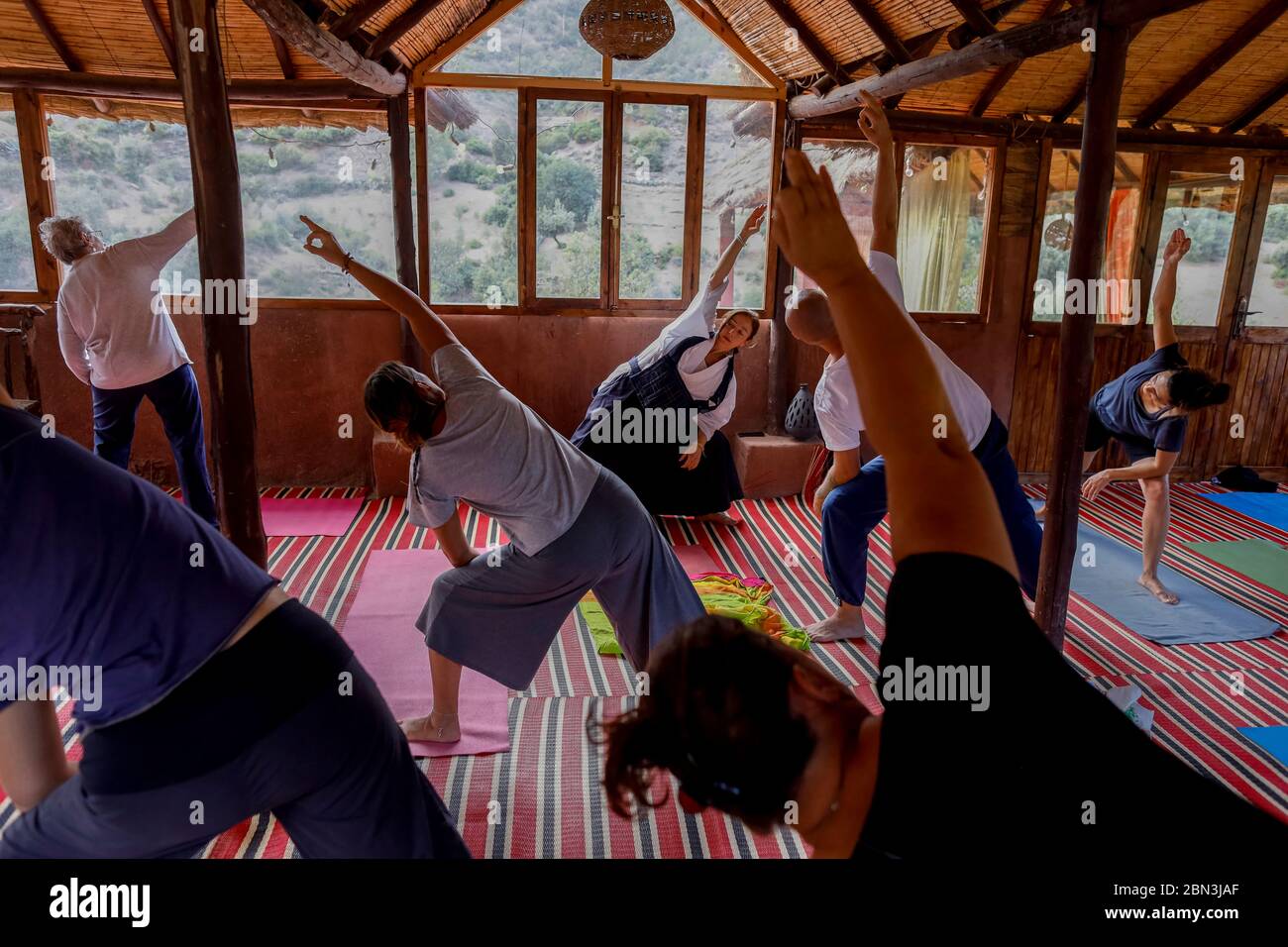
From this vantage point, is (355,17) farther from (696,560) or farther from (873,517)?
(873,517)

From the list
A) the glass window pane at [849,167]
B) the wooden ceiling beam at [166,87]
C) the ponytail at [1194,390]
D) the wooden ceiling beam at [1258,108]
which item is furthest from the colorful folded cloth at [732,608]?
the wooden ceiling beam at [1258,108]

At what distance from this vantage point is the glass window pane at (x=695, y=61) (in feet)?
20.5

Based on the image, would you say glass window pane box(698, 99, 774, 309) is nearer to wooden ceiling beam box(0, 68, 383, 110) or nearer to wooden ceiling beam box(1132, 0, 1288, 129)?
wooden ceiling beam box(0, 68, 383, 110)

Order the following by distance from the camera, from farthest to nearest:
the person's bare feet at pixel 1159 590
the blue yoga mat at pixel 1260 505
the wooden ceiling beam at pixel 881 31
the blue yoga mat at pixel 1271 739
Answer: the blue yoga mat at pixel 1260 505 → the wooden ceiling beam at pixel 881 31 → the person's bare feet at pixel 1159 590 → the blue yoga mat at pixel 1271 739

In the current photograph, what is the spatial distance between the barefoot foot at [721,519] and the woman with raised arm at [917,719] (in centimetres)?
467

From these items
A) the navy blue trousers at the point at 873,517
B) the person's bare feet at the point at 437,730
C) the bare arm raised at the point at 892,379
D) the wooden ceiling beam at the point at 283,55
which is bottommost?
the person's bare feet at the point at 437,730

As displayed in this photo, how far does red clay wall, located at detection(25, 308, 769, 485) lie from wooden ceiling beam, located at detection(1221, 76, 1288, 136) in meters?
4.17

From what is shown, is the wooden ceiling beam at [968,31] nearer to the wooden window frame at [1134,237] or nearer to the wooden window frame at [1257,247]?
the wooden window frame at [1134,237]

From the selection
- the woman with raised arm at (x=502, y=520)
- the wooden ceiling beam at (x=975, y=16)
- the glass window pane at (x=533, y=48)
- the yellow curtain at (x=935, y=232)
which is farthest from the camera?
the yellow curtain at (x=935, y=232)

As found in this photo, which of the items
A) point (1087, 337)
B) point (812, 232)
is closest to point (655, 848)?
point (812, 232)

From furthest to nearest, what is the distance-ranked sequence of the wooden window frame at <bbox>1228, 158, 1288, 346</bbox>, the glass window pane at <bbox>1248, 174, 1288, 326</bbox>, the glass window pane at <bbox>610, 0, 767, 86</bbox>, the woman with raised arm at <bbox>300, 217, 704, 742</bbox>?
the glass window pane at <bbox>1248, 174, 1288, 326</bbox> < the wooden window frame at <bbox>1228, 158, 1288, 346</bbox> < the glass window pane at <bbox>610, 0, 767, 86</bbox> < the woman with raised arm at <bbox>300, 217, 704, 742</bbox>

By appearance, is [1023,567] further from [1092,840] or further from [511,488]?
[1092,840]

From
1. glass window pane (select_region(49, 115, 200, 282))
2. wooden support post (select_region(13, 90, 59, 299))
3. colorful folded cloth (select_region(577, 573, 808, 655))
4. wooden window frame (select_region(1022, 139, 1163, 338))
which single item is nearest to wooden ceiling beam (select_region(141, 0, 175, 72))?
glass window pane (select_region(49, 115, 200, 282))

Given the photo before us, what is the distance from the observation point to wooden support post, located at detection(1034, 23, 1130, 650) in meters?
3.45
